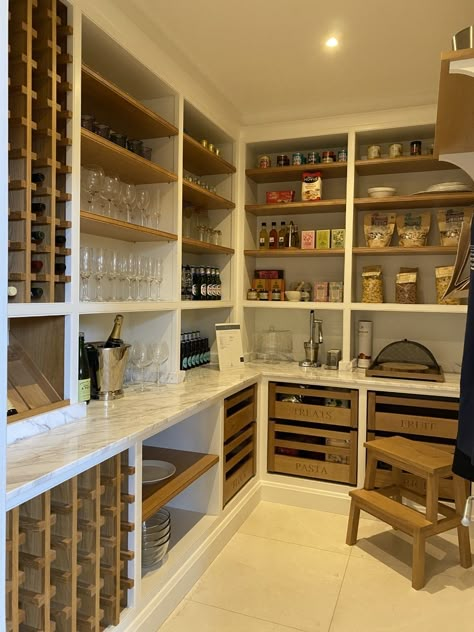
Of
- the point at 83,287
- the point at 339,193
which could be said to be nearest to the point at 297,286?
the point at 339,193

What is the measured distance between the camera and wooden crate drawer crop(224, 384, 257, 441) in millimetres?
2668

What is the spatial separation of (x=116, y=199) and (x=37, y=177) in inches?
23.2

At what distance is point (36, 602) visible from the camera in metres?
1.37

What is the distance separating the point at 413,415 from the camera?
2857 millimetres

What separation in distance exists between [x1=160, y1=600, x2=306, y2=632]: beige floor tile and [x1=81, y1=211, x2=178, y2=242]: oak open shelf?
5.57 feet

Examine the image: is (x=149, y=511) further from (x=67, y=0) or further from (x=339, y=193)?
(x=339, y=193)

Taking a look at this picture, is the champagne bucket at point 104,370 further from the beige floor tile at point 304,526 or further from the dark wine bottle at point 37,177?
the beige floor tile at point 304,526

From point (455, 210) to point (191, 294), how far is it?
1.81 meters

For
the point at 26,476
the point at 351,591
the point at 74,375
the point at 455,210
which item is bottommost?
the point at 351,591

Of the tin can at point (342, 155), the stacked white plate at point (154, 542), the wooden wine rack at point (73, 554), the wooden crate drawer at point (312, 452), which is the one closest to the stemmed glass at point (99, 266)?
the wooden wine rack at point (73, 554)

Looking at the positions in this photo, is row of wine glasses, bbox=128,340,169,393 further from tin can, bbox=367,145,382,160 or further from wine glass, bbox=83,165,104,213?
tin can, bbox=367,145,382,160

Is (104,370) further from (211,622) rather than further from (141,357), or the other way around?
(211,622)

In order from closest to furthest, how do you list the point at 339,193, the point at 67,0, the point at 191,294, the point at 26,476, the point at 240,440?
the point at 26,476, the point at 67,0, the point at 240,440, the point at 191,294, the point at 339,193

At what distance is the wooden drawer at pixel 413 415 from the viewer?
2.78 meters
